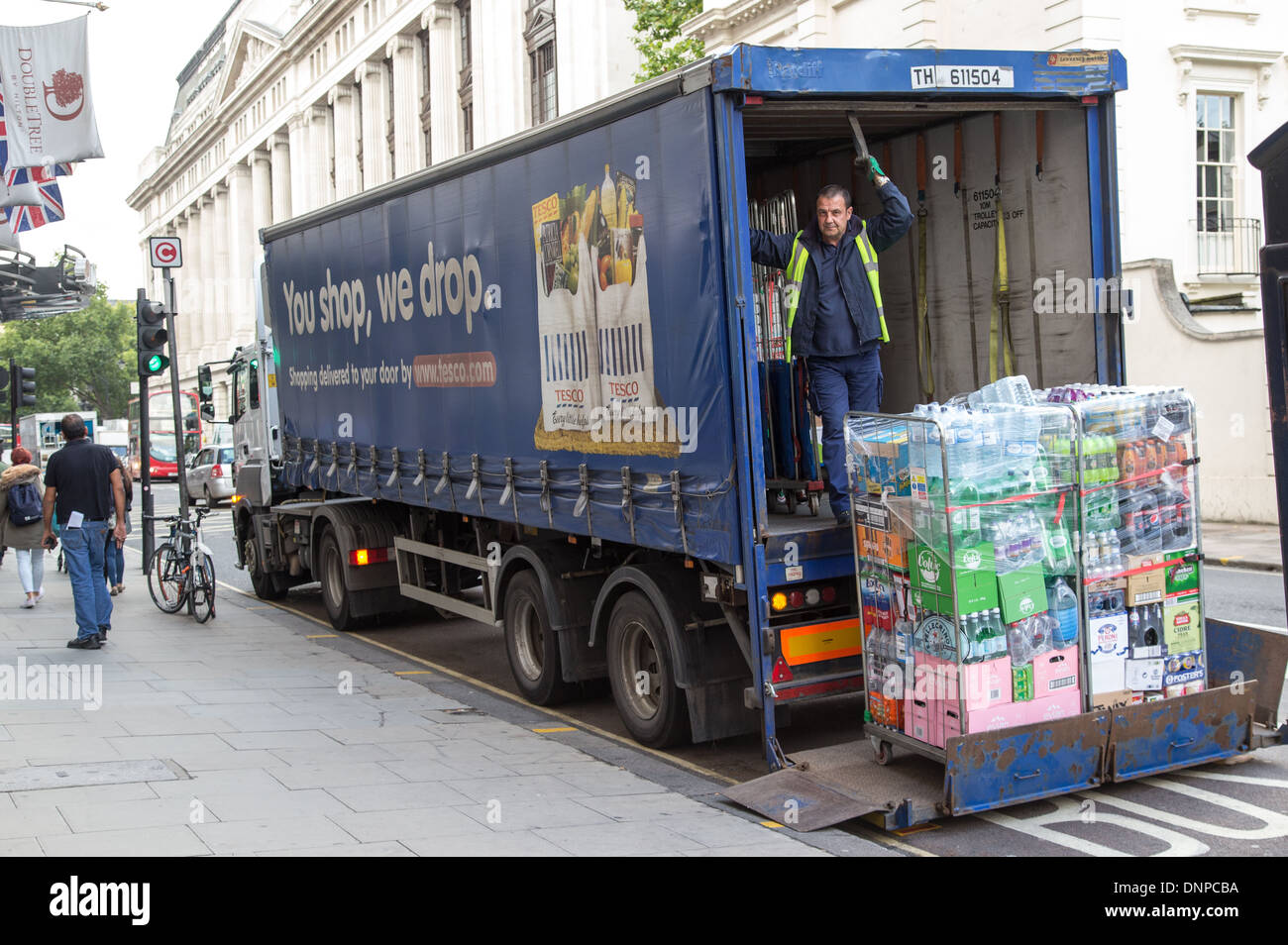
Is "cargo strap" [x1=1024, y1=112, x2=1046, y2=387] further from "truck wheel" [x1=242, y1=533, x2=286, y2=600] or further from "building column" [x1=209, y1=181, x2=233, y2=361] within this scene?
"building column" [x1=209, y1=181, x2=233, y2=361]

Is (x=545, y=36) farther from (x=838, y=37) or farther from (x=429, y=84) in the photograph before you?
(x=838, y=37)

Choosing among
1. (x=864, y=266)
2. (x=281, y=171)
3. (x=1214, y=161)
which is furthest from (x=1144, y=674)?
(x=281, y=171)

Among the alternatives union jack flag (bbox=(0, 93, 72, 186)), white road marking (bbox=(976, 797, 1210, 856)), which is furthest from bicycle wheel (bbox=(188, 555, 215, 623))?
white road marking (bbox=(976, 797, 1210, 856))

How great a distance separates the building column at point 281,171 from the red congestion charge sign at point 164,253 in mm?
52679

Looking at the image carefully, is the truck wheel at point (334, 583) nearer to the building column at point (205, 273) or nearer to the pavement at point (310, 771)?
the pavement at point (310, 771)

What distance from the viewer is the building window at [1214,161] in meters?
21.2

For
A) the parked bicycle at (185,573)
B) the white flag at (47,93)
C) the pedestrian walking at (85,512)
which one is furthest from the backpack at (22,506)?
the white flag at (47,93)

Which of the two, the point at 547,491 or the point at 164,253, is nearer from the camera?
the point at 547,491

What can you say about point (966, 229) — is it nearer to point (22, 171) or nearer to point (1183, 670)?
point (1183, 670)

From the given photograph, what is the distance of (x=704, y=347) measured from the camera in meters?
6.94

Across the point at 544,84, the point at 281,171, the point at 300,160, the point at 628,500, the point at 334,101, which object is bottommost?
the point at 628,500

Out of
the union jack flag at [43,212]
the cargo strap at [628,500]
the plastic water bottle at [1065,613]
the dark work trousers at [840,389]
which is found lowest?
the plastic water bottle at [1065,613]

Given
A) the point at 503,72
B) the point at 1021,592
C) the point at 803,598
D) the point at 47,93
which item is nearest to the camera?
the point at 1021,592

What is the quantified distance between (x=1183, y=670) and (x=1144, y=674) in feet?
0.89
